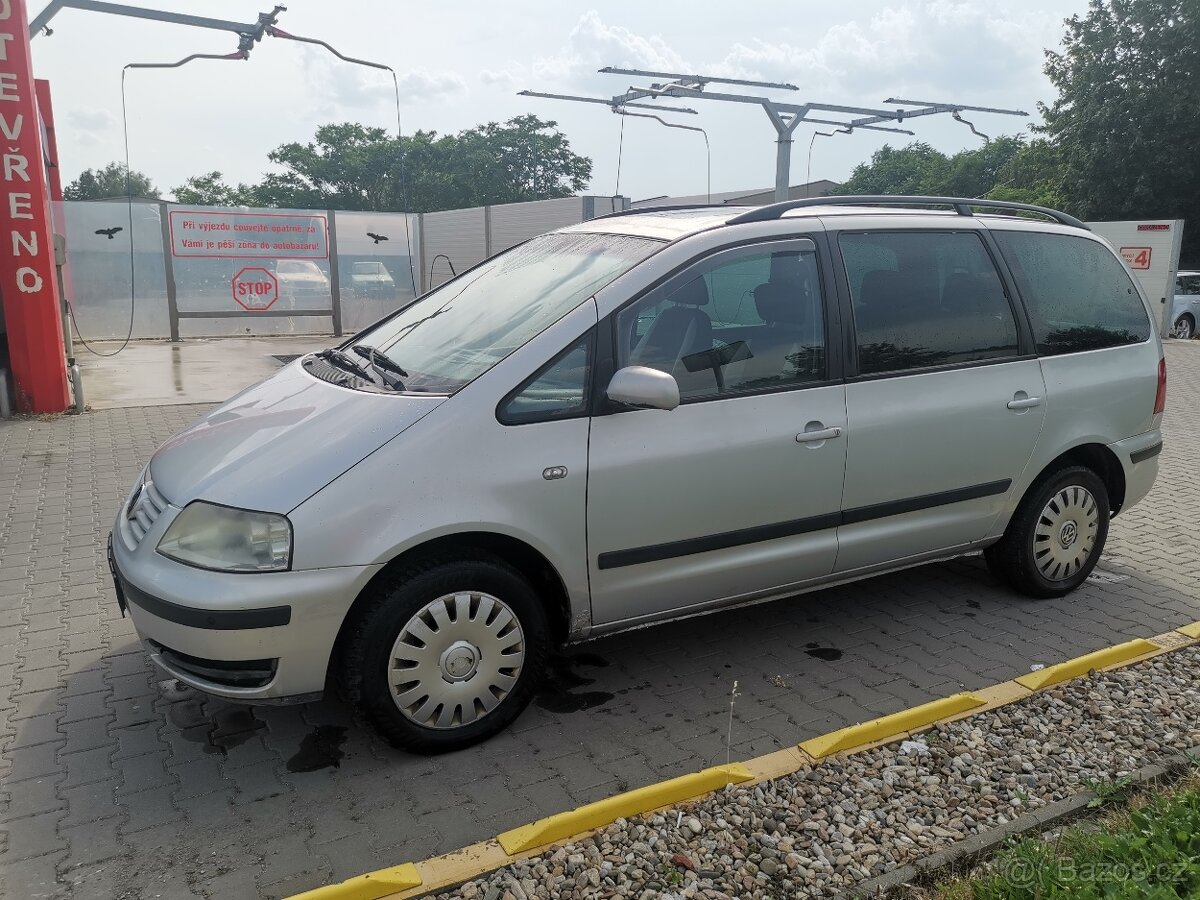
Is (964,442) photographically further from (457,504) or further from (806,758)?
(457,504)

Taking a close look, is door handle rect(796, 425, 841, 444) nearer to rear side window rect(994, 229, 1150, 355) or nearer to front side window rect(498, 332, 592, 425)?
front side window rect(498, 332, 592, 425)

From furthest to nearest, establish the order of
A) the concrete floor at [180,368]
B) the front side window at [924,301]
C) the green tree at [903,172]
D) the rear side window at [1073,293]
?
the green tree at [903,172] → the concrete floor at [180,368] → the rear side window at [1073,293] → the front side window at [924,301]

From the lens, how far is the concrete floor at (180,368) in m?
10.7

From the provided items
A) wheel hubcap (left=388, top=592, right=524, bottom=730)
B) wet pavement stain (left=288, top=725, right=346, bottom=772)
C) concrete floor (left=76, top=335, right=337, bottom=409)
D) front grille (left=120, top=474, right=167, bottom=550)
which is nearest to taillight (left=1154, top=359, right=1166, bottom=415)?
wheel hubcap (left=388, top=592, right=524, bottom=730)

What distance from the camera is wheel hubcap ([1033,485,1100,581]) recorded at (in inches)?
179

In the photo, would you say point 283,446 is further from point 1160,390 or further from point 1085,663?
point 1160,390

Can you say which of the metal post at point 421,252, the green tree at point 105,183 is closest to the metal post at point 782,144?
the metal post at point 421,252

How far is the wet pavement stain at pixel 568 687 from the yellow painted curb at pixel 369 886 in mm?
1163

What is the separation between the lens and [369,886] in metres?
2.40

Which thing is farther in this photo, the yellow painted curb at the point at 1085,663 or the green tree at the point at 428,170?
the green tree at the point at 428,170

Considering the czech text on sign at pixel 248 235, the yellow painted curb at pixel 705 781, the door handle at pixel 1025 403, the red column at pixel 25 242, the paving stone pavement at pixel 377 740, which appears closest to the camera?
the yellow painted curb at pixel 705 781

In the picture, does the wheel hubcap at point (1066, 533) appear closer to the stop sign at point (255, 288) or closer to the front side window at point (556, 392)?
the front side window at point (556, 392)

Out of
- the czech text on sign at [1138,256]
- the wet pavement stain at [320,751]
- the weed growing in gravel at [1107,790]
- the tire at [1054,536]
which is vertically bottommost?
the wet pavement stain at [320,751]

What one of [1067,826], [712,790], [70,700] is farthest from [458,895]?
[70,700]
